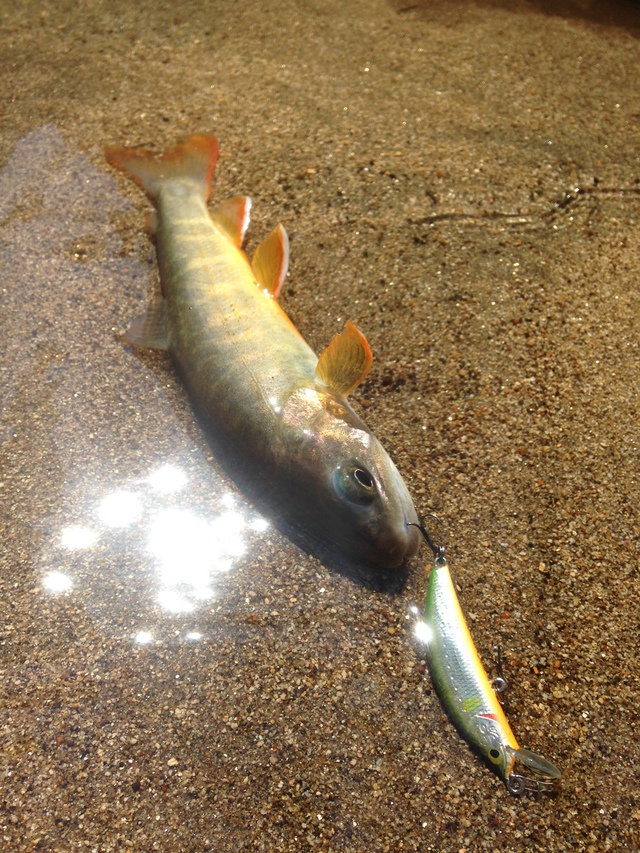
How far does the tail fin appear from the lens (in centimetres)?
361

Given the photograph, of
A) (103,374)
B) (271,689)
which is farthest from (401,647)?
(103,374)

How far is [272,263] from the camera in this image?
3.21 m

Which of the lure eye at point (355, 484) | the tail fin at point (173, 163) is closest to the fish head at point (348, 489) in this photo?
the lure eye at point (355, 484)

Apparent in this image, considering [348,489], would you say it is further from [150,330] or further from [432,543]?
[150,330]

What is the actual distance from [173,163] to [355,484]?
7.91 feet

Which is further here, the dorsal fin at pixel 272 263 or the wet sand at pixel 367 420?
the dorsal fin at pixel 272 263

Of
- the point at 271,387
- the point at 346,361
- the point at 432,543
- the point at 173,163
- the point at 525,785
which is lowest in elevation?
the point at 525,785

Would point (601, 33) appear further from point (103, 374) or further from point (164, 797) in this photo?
point (164, 797)

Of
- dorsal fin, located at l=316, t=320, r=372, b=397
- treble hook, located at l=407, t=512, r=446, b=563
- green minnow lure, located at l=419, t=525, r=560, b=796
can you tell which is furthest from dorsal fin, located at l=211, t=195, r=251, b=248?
green minnow lure, located at l=419, t=525, r=560, b=796

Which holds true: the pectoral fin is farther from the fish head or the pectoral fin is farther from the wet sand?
the fish head

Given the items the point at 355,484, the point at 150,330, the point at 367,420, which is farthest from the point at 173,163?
the point at 355,484

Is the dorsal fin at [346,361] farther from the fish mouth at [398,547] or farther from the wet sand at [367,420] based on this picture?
the fish mouth at [398,547]

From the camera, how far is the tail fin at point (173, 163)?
361cm

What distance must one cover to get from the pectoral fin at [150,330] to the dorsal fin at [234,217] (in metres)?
0.57
